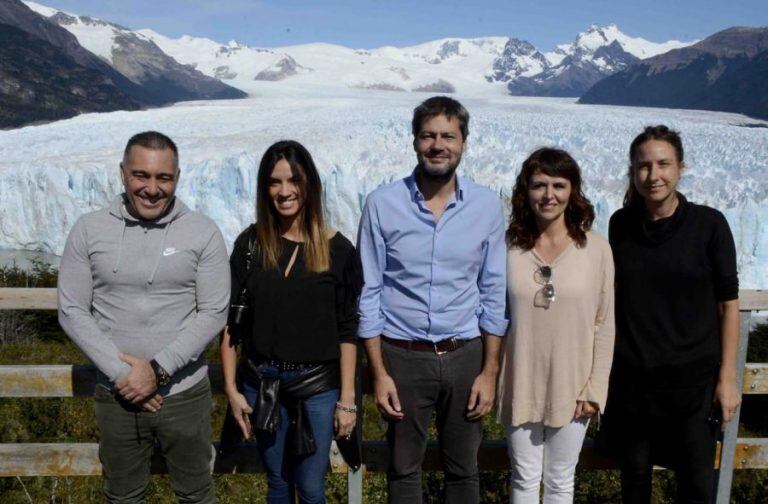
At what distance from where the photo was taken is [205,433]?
2.45 metres

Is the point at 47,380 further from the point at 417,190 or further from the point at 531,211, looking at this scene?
the point at 531,211

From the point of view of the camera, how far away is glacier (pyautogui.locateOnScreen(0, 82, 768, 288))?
12.8m

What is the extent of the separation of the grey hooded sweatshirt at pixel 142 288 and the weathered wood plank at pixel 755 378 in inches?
76.0

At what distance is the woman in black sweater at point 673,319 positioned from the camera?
7.82 ft

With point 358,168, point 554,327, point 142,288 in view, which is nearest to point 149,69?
point 358,168

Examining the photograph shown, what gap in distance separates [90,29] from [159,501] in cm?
17200

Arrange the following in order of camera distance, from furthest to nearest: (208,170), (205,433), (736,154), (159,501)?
(208,170), (736,154), (159,501), (205,433)

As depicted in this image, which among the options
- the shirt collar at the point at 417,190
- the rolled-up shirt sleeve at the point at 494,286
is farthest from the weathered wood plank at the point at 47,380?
the rolled-up shirt sleeve at the point at 494,286

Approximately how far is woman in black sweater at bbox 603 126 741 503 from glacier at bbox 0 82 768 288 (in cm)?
1040

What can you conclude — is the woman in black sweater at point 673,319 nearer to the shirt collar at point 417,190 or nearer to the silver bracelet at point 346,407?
the shirt collar at point 417,190

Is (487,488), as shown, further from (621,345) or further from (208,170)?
(208,170)

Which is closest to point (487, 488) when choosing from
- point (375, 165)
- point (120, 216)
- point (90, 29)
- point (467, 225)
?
point (467, 225)

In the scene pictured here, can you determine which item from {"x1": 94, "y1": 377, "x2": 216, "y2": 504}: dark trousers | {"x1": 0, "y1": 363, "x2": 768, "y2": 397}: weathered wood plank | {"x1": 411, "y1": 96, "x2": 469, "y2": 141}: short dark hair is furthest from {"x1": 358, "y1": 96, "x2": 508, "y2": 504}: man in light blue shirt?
{"x1": 94, "y1": 377, "x2": 216, "y2": 504}: dark trousers

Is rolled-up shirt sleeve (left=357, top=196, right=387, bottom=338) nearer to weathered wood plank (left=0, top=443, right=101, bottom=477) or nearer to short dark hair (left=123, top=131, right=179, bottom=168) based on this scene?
short dark hair (left=123, top=131, right=179, bottom=168)
